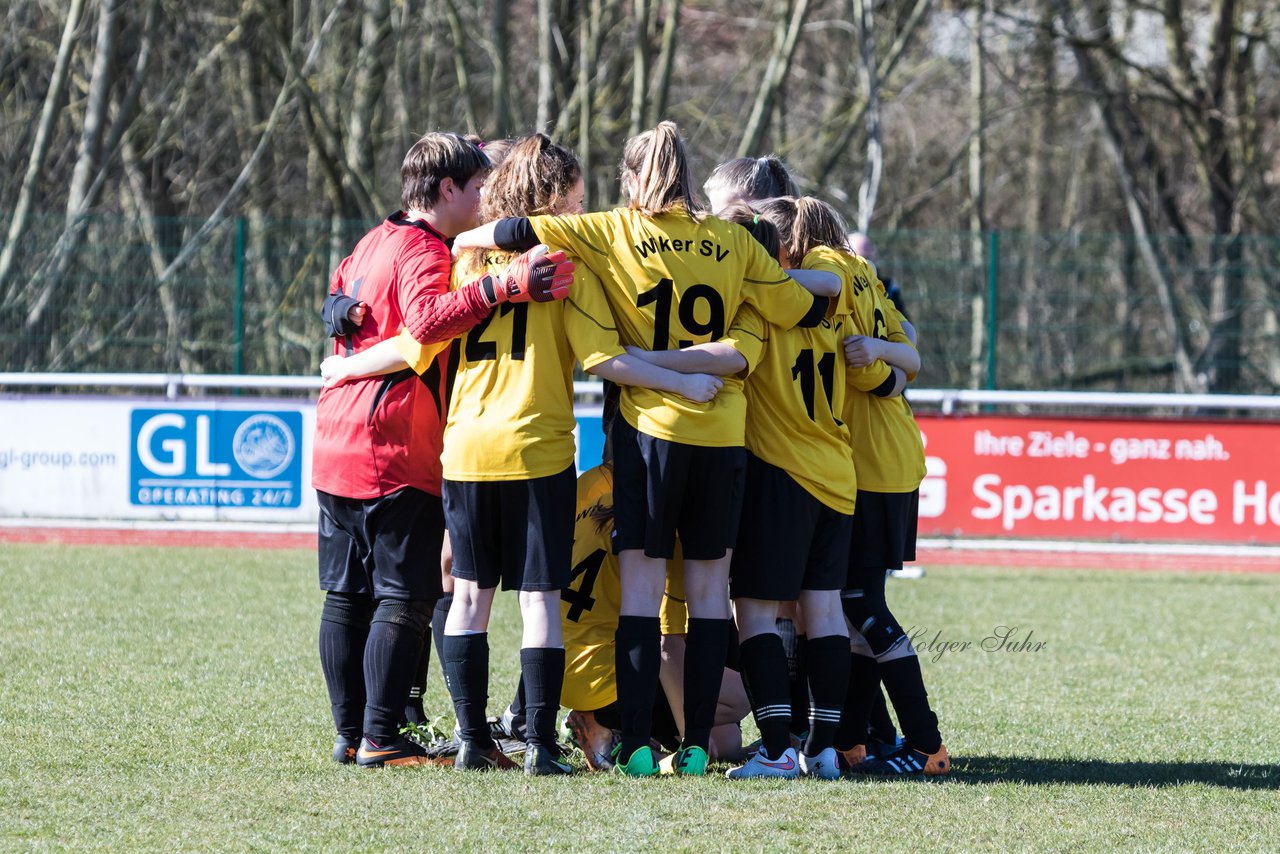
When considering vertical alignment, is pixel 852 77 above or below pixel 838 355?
above

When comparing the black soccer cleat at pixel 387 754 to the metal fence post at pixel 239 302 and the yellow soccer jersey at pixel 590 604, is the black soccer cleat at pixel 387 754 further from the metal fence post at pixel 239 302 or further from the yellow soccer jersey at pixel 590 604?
the metal fence post at pixel 239 302

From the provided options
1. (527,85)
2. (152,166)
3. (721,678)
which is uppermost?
(527,85)

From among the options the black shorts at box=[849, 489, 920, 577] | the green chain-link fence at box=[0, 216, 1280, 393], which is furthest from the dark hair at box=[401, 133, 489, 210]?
the green chain-link fence at box=[0, 216, 1280, 393]

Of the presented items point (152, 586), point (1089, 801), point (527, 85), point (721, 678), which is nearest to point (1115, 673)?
point (1089, 801)

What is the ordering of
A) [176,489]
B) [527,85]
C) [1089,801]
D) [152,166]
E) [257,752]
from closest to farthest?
1. [1089,801]
2. [257,752]
3. [176,489]
4. [152,166]
5. [527,85]

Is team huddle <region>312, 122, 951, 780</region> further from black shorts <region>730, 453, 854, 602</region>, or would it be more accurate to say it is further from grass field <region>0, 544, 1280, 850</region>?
grass field <region>0, 544, 1280, 850</region>

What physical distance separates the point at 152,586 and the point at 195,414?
2992mm

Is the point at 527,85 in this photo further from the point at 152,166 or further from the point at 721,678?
the point at 721,678

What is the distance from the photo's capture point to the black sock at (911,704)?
15.2 feet

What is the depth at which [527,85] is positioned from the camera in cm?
2077

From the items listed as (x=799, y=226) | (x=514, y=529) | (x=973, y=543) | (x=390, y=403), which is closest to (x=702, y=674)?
(x=514, y=529)

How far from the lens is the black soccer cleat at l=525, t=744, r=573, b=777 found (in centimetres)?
431

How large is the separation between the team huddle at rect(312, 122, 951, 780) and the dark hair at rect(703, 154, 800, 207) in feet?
→ 0.28

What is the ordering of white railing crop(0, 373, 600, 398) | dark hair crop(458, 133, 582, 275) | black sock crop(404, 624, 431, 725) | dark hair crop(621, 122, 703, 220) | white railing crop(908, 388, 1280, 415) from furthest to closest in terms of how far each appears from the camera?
white railing crop(0, 373, 600, 398), white railing crop(908, 388, 1280, 415), black sock crop(404, 624, 431, 725), dark hair crop(458, 133, 582, 275), dark hair crop(621, 122, 703, 220)
